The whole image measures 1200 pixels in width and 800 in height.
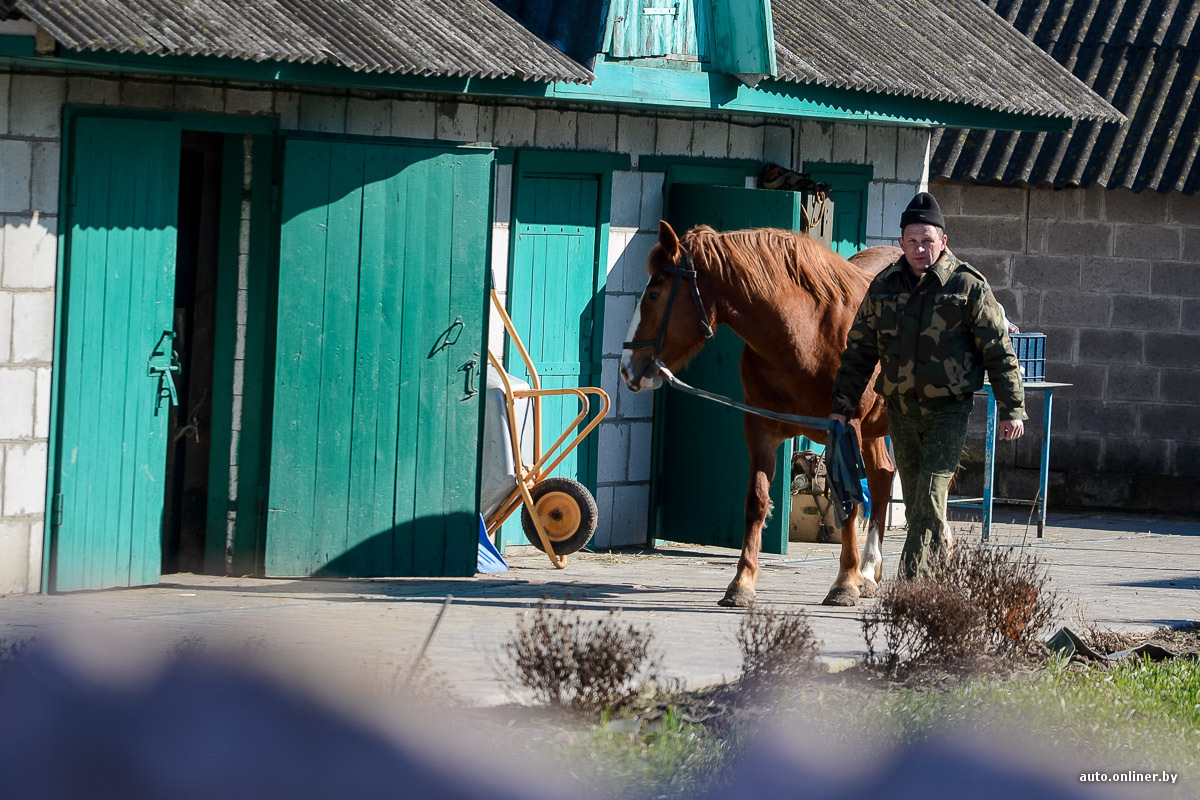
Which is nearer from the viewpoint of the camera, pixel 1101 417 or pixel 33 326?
pixel 33 326

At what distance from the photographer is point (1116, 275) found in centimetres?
1494

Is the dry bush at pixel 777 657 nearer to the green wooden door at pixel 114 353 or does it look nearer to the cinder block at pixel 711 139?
the green wooden door at pixel 114 353

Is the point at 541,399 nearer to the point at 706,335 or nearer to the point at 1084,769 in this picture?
the point at 706,335

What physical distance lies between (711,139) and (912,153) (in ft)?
6.91

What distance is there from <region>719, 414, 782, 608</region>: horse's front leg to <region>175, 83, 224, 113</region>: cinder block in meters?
3.22

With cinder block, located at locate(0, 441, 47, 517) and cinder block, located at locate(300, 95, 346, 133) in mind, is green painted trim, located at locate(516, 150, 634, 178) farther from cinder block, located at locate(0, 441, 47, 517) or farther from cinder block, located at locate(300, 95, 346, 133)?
cinder block, located at locate(0, 441, 47, 517)

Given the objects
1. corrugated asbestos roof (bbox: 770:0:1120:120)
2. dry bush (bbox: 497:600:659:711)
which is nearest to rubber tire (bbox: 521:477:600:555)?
corrugated asbestos roof (bbox: 770:0:1120:120)

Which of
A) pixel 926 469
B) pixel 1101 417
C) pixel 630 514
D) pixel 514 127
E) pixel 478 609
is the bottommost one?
pixel 478 609

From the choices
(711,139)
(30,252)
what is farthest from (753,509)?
(30,252)

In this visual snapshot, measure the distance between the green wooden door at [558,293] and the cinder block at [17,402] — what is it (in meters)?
3.28

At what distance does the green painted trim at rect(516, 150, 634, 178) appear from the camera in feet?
35.8

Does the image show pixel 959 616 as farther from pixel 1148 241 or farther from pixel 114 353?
pixel 1148 241

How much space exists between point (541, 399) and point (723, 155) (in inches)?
86.3

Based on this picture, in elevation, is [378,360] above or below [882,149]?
below
